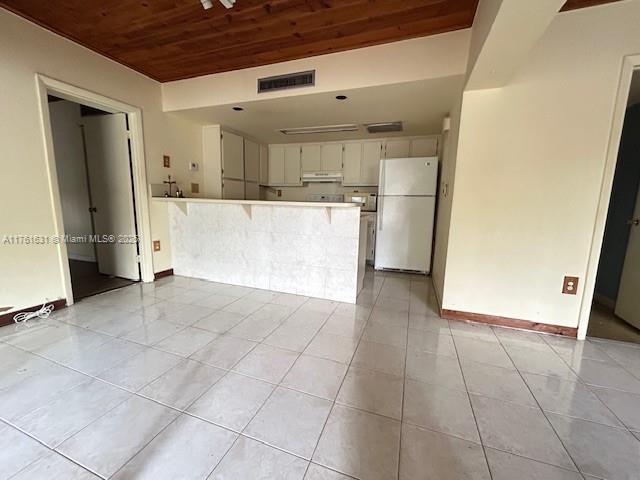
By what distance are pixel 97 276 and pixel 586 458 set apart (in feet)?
15.6

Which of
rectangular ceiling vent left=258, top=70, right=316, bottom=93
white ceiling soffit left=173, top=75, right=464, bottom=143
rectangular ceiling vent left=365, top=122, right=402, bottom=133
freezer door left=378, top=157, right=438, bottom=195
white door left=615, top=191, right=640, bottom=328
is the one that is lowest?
white door left=615, top=191, right=640, bottom=328

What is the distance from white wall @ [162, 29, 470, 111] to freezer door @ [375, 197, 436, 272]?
1.78m

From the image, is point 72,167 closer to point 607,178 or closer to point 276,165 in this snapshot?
point 276,165

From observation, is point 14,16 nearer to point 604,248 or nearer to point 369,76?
point 369,76

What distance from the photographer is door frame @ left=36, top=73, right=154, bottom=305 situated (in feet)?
7.47

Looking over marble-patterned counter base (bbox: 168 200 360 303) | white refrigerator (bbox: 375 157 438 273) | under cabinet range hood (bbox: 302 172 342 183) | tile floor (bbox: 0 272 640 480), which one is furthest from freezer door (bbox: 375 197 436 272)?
tile floor (bbox: 0 272 640 480)

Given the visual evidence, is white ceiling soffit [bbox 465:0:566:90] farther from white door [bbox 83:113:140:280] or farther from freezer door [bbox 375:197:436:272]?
white door [bbox 83:113:140:280]

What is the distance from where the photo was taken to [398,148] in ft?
13.9

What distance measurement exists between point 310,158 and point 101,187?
310cm

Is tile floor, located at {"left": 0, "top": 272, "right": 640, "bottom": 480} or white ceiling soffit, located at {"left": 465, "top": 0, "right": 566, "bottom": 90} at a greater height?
white ceiling soffit, located at {"left": 465, "top": 0, "right": 566, "bottom": 90}

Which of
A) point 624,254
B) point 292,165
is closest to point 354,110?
point 292,165

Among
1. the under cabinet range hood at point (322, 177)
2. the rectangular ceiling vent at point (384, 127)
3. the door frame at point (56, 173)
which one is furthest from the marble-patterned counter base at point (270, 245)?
the under cabinet range hood at point (322, 177)

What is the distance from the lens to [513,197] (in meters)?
2.11

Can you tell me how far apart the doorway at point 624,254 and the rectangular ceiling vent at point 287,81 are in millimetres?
2688
